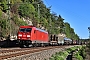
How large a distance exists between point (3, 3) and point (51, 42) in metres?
14.0

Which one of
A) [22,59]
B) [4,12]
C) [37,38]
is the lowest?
[22,59]

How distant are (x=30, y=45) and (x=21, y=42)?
88.6 inches

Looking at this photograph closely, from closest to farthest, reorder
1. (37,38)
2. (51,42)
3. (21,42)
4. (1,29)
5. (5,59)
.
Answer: (5,59), (21,42), (37,38), (1,29), (51,42)

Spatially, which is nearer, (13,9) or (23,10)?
(13,9)

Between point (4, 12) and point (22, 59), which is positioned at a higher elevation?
point (4, 12)

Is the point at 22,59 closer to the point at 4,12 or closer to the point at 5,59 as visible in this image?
the point at 5,59

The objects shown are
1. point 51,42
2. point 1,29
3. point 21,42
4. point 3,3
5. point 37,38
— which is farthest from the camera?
point 51,42

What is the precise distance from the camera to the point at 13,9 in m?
68.6

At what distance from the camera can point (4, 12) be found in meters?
62.1

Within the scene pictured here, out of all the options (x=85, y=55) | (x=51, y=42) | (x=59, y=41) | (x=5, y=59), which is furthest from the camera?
(x=59, y=41)

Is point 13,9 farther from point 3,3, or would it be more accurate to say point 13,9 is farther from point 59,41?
point 59,41

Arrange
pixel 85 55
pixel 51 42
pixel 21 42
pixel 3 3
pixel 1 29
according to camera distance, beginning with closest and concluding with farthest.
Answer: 1. pixel 85 55
2. pixel 21 42
3. pixel 1 29
4. pixel 3 3
5. pixel 51 42

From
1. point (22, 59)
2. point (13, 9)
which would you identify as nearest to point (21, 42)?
point (22, 59)

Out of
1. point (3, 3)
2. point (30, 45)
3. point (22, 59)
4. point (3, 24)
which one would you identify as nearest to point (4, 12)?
point (3, 3)
